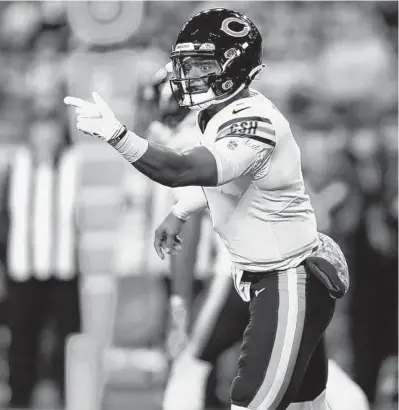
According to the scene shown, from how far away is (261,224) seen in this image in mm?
2766

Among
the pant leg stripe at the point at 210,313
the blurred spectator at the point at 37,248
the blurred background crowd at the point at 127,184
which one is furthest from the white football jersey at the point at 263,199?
the blurred spectator at the point at 37,248

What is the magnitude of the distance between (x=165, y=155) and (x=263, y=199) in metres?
0.40

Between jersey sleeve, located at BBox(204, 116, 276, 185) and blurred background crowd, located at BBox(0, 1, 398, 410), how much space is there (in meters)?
1.94

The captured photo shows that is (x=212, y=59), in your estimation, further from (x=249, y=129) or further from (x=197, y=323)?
(x=197, y=323)

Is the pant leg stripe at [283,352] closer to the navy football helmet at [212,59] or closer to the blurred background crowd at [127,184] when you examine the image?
the navy football helmet at [212,59]

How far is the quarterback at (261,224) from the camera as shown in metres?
2.70

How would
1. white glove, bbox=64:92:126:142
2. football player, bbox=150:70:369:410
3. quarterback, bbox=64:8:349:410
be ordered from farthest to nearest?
football player, bbox=150:70:369:410
quarterback, bbox=64:8:349:410
white glove, bbox=64:92:126:142

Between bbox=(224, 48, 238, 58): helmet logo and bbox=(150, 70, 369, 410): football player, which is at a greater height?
bbox=(224, 48, 238, 58): helmet logo

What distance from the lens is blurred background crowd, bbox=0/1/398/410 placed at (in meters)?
4.61

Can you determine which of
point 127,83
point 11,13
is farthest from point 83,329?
point 11,13

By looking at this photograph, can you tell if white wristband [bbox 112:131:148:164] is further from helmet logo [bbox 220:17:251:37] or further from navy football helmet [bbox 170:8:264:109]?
helmet logo [bbox 220:17:251:37]

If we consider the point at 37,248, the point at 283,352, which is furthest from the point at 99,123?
the point at 37,248

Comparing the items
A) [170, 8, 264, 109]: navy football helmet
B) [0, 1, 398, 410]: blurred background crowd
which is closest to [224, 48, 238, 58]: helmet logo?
[170, 8, 264, 109]: navy football helmet

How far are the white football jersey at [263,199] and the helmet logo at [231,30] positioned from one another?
170 mm
